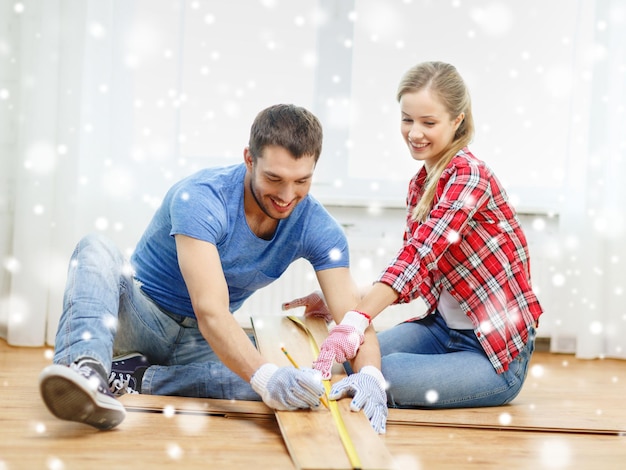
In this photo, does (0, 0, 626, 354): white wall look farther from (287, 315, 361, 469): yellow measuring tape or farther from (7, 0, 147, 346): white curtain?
(287, 315, 361, 469): yellow measuring tape

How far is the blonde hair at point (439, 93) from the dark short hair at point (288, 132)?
35 cm

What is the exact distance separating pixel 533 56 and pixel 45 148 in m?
2.08

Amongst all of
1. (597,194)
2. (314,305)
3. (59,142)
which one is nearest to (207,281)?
(314,305)

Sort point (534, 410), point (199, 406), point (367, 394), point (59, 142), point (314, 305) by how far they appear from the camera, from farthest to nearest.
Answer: point (59, 142), point (314, 305), point (534, 410), point (199, 406), point (367, 394)

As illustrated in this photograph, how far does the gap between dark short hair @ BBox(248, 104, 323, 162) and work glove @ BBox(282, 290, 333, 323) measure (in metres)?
0.60

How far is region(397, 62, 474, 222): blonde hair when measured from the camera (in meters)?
1.93

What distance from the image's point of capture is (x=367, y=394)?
1668 millimetres

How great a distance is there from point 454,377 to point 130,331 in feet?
2.75

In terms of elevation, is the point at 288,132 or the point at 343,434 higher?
the point at 288,132

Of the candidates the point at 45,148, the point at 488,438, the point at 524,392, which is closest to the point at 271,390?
the point at 488,438

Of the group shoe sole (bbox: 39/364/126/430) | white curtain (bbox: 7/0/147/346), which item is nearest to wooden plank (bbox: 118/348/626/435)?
shoe sole (bbox: 39/364/126/430)

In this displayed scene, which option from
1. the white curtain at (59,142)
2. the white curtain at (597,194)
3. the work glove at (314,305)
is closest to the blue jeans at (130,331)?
the work glove at (314,305)

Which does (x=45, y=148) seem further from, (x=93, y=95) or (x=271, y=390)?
(x=271, y=390)

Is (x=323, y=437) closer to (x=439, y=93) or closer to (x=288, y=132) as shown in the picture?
(x=288, y=132)
